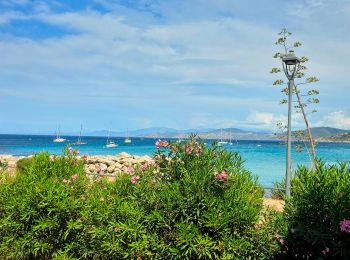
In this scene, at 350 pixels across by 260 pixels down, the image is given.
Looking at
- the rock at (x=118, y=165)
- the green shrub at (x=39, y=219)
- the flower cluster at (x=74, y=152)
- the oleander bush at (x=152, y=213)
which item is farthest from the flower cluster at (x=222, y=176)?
the rock at (x=118, y=165)

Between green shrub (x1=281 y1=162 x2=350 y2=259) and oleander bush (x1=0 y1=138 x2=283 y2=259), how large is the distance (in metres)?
0.48

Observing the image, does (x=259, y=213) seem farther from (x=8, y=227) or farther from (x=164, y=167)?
(x=8, y=227)

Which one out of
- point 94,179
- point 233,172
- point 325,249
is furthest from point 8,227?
point 325,249

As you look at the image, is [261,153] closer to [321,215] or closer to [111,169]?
[111,169]

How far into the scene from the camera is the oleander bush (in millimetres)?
5488

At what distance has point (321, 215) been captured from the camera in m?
4.89

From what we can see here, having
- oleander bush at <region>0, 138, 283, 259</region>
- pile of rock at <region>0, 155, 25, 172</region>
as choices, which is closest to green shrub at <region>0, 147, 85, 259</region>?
oleander bush at <region>0, 138, 283, 259</region>

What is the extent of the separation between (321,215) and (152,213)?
2.24 meters

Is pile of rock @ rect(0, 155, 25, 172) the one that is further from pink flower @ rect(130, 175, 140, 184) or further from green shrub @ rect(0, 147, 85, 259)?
pink flower @ rect(130, 175, 140, 184)

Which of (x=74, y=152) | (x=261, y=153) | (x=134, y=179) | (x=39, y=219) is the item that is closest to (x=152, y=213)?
(x=134, y=179)

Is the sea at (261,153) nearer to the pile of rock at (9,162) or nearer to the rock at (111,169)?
the pile of rock at (9,162)

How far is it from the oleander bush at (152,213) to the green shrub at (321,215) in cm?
48

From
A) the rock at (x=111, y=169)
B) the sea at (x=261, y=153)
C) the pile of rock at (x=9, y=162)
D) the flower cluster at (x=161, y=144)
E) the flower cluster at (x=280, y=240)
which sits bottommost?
the sea at (x=261, y=153)

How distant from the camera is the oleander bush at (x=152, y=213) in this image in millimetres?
5488
